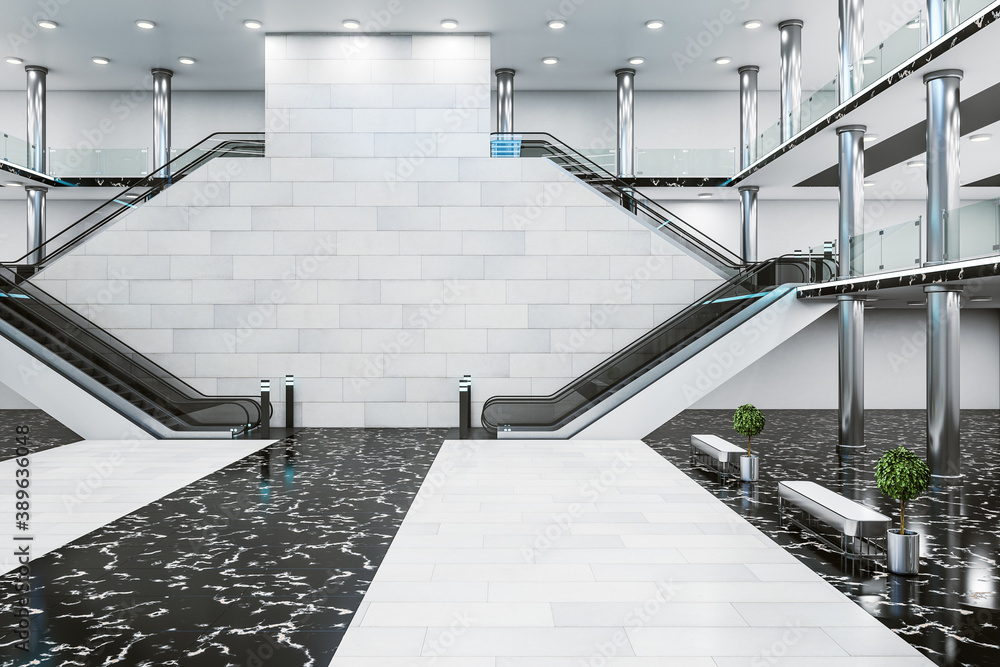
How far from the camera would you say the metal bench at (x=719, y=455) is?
11211mm

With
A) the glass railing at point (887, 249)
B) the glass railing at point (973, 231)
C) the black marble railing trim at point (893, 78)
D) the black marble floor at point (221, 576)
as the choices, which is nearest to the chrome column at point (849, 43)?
the black marble railing trim at point (893, 78)

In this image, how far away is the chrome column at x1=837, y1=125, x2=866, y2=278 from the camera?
15587mm

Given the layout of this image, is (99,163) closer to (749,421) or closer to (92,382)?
(92,382)

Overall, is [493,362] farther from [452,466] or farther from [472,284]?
[452,466]

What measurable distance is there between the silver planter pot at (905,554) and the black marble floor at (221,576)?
486 cm

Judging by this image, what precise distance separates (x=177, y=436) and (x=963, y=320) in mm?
22910

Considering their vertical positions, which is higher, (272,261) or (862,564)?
(272,261)

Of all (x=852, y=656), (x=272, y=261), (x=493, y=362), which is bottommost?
(x=852, y=656)

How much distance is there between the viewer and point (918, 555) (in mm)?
6668

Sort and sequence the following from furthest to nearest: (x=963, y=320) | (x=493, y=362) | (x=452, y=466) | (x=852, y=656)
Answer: (x=963, y=320), (x=493, y=362), (x=452, y=466), (x=852, y=656)

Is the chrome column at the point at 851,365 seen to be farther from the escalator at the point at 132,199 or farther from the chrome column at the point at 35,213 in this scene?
the chrome column at the point at 35,213

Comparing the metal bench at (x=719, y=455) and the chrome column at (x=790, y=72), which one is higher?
the chrome column at (x=790, y=72)

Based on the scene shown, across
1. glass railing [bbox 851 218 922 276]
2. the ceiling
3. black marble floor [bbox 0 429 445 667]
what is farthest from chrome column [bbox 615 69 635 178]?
black marble floor [bbox 0 429 445 667]

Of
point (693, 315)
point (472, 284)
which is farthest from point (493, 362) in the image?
point (693, 315)
